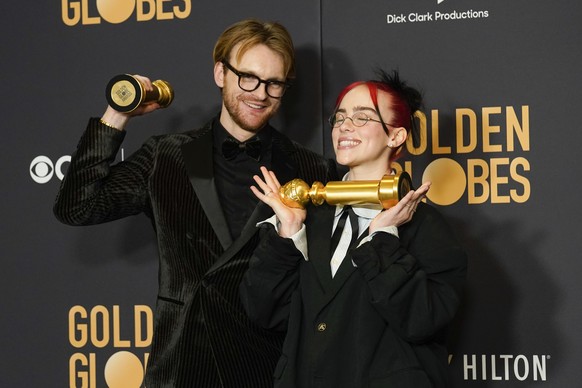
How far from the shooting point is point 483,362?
2.83 meters

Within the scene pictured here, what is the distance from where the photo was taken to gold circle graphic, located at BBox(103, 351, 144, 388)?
3.06 metres

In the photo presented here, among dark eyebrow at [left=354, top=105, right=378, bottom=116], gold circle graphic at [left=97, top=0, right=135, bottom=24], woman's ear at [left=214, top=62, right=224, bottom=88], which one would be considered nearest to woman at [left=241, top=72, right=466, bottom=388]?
dark eyebrow at [left=354, top=105, right=378, bottom=116]

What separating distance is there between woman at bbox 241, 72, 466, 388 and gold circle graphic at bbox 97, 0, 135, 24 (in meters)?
1.23

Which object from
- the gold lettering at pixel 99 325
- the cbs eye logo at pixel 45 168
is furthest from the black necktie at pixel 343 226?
the cbs eye logo at pixel 45 168

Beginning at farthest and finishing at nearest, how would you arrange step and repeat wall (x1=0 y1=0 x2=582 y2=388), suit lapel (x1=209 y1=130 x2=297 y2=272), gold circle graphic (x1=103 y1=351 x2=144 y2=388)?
1. gold circle graphic (x1=103 y1=351 x2=144 y2=388)
2. step and repeat wall (x1=0 y1=0 x2=582 y2=388)
3. suit lapel (x1=209 y1=130 x2=297 y2=272)

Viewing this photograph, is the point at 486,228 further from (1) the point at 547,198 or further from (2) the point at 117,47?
(2) the point at 117,47

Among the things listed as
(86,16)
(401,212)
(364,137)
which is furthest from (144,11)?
(401,212)

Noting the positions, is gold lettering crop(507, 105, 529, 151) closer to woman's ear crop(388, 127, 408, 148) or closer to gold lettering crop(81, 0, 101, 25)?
woman's ear crop(388, 127, 408, 148)

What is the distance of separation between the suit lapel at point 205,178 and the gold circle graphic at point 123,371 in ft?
2.92

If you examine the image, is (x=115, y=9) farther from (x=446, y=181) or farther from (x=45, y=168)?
(x=446, y=181)

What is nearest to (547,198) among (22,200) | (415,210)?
(415,210)

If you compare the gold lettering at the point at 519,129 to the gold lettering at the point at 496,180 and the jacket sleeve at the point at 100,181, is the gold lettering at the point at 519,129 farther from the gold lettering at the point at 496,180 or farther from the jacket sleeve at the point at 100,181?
the jacket sleeve at the point at 100,181

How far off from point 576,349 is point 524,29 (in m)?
1.00

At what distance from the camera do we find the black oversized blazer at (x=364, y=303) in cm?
196
